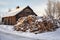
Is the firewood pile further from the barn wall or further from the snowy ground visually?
the barn wall

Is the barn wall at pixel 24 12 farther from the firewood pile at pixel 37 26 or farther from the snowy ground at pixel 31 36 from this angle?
the snowy ground at pixel 31 36

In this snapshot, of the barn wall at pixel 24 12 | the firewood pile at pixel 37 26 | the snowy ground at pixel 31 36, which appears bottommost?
the snowy ground at pixel 31 36

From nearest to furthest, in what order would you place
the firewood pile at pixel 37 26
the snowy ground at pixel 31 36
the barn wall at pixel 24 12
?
the snowy ground at pixel 31 36, the firewood pile at pixel 37 26, the barn wall at pixel 24 12

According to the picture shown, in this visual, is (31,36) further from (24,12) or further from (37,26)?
(24,12)

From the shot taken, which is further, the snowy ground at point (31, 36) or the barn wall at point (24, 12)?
the barn wall at point (24, 12)

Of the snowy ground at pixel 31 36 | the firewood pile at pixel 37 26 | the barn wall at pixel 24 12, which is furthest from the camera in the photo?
the barn wall at pixel 24 12

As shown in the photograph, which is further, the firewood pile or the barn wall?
the barn wall

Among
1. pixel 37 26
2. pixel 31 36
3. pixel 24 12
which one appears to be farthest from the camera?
pixel 24 12

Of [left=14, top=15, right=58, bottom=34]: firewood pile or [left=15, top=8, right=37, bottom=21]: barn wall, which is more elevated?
[left=15, top=8, right=37, bottom=21]: barn wall

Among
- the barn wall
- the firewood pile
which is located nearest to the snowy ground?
the firewood pile

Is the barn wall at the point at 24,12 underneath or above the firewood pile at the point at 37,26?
above

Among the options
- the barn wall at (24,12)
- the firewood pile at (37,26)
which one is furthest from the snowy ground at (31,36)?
the barn wall at (24,12)

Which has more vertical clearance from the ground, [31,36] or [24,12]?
[24,12]

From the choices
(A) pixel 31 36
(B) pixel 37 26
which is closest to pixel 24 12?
(B) pixel 37 26
